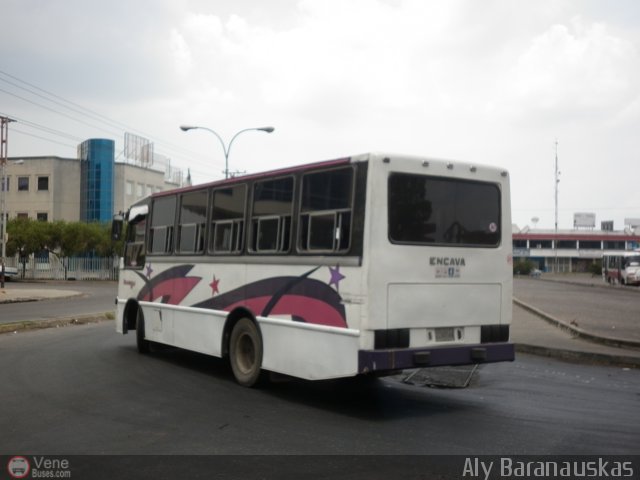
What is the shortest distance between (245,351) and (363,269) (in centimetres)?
301

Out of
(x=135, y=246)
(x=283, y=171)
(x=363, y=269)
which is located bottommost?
(x=363, y=269)

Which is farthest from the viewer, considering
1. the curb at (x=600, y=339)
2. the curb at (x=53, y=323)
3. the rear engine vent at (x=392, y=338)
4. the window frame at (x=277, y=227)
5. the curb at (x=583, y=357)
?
the curb at (x=53, y=323)

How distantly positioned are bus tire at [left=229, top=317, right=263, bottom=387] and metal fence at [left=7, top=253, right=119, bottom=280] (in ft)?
165

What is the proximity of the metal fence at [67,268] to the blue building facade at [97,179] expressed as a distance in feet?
72.5

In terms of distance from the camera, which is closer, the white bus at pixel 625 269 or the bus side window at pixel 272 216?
the bus side window at pixel 272 216

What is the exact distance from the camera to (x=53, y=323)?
18.4 meters

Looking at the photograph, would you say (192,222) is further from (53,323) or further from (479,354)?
(53,323)

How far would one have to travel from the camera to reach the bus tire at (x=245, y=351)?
9.84 m

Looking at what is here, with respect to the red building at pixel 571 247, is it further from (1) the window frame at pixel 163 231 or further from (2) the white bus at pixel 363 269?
(2) the white bus at pixel 363 269

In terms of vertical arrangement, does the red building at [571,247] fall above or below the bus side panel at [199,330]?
above

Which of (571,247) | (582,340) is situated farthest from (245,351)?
(571,247)
